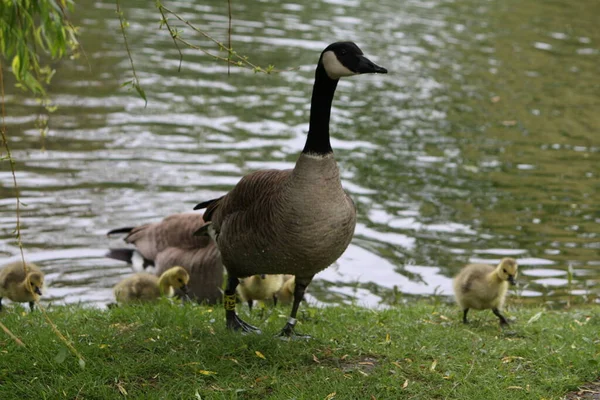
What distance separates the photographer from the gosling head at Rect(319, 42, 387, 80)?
6230 millimetres

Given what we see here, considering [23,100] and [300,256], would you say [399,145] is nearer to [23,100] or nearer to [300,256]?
[23,100]

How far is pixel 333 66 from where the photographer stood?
6359mm

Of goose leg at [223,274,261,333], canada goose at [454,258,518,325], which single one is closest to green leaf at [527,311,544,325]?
canada goose at [454,258,518,325]

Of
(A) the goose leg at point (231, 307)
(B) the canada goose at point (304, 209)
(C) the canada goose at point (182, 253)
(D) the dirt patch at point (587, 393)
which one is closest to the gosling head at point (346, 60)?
(B) the canada goose at point (304, 209)

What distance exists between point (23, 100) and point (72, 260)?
7.23 meters

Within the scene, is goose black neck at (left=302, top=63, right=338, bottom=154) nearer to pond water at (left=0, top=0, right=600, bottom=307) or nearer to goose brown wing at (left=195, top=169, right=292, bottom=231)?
goose brown wing at (left=195, top=169, right=292, bottom=231)

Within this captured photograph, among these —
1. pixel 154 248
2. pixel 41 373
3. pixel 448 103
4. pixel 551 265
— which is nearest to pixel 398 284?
pixel 551 265

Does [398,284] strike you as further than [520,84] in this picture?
No

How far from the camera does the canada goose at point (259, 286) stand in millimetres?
8609

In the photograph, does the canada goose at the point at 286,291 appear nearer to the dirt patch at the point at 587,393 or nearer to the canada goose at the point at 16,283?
the canada goose at the point at 16,283

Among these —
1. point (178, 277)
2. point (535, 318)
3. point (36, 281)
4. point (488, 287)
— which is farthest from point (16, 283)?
point (535, 318)

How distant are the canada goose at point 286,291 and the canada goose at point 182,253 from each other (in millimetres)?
751

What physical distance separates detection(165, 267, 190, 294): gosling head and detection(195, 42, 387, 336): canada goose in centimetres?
236

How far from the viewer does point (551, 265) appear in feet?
38.3
